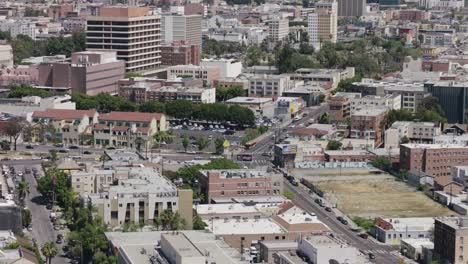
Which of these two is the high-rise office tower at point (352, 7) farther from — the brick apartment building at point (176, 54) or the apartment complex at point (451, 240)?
the apartment complex at point (451, 240)

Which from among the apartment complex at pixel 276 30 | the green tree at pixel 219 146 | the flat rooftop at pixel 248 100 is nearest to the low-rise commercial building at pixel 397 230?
the green tree at pixel 219 146

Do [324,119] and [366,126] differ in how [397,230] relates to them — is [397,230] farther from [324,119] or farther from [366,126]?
[324,119]

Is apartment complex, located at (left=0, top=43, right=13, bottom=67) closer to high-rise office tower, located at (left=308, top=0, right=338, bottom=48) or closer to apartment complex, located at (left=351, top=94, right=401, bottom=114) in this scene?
apartment complex, located at (left=351, top=94, right=401, bottom=114)

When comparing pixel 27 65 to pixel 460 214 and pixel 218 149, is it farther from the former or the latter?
pixel 460 214

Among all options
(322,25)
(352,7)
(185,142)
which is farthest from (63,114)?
(352,7)

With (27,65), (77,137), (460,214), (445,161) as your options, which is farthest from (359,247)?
(27,65)

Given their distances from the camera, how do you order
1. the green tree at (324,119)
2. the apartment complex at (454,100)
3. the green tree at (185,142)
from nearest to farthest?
the green tree at (185,142)
the green tree at (324,119)
the apartment complex at (454,100)
